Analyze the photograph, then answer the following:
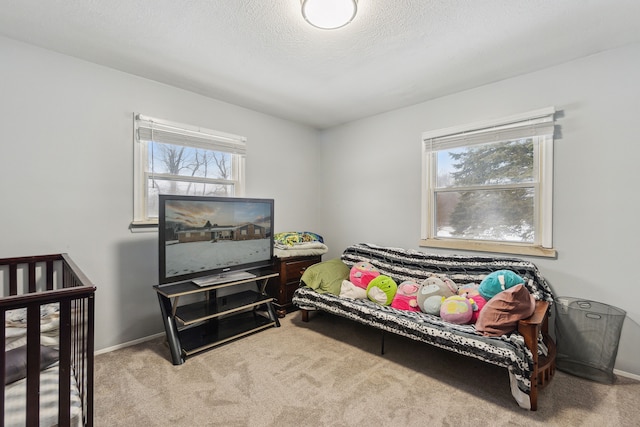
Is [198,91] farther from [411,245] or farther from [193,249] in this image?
[411,245]

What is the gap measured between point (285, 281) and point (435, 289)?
1.60 m

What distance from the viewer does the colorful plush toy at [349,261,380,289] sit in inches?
113

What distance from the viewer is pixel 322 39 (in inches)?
80.0

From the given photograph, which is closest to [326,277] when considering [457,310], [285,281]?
[285,281]

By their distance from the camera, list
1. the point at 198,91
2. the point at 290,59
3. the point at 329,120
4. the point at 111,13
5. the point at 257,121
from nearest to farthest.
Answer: the point at 111,13 < the point at 290,59 < the point at 198,91 < the point at 257,121 < the point at 329,120

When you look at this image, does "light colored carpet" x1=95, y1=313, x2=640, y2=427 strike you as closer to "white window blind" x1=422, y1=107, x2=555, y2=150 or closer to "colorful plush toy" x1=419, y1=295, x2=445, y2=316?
"colorful plush toy" x1=419, y1=295, x2=445, y2=316

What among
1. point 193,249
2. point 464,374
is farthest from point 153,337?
point 464,374

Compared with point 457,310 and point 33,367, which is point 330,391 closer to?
point 457,310

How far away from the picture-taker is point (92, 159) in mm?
2387

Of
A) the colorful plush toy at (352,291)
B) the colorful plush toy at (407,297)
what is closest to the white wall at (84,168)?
the colorful plush toy at (352,291)

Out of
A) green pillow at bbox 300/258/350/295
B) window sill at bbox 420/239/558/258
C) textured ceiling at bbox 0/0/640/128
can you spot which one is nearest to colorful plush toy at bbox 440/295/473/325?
window sill at bbox 420/239/558/258

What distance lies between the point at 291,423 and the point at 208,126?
272 cm

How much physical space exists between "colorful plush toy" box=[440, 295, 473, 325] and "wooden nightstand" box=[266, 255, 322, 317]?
5.41 ft

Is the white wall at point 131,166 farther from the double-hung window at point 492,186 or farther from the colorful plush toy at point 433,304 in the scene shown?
the colorful plush toy at point 433,304
